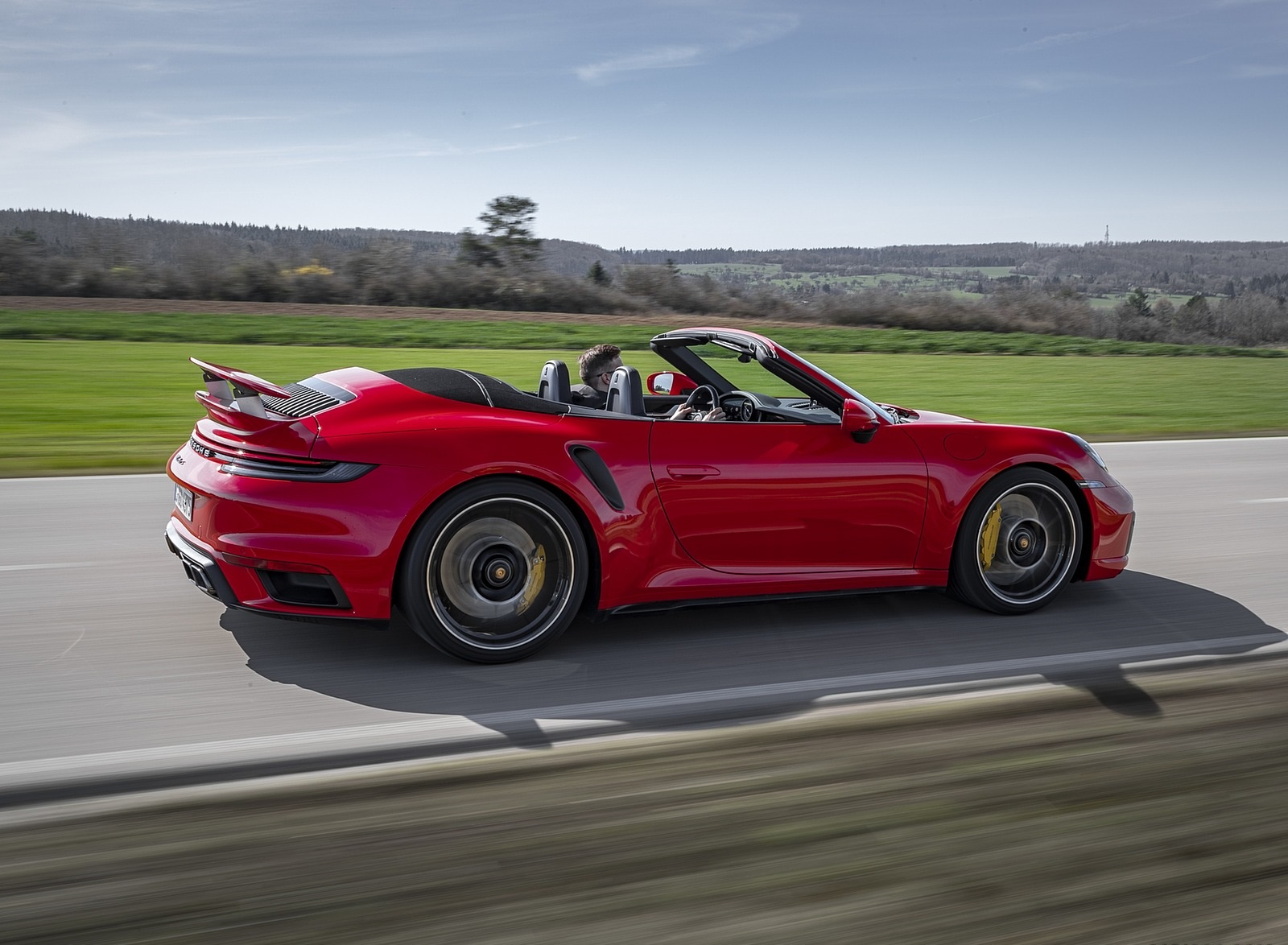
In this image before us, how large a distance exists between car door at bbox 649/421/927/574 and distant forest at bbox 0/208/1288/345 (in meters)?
27.8

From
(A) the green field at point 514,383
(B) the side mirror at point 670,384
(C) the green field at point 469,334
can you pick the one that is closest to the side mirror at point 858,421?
(B) the side mirror at point 670,384

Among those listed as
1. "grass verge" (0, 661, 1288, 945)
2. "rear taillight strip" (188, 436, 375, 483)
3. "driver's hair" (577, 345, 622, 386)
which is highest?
"driver's hair" (577, 345, 622, 386)

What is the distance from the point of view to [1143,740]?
3.77 m

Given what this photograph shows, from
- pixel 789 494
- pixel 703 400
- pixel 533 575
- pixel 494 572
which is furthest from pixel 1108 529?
pixel 494 572

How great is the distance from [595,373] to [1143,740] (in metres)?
2.87

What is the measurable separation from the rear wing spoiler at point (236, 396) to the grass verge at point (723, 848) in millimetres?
1516

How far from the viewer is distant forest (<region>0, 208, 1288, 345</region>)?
98.9 feet

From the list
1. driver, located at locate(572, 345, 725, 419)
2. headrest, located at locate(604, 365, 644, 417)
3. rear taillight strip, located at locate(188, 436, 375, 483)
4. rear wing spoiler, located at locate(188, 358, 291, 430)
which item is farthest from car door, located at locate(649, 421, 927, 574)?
rear wing spoiler, located at locate(188, 358, 291, 430)

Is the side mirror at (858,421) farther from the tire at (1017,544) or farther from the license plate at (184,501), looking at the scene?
the license plate at (184,501)

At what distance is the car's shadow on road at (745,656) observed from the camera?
4055 millimetres

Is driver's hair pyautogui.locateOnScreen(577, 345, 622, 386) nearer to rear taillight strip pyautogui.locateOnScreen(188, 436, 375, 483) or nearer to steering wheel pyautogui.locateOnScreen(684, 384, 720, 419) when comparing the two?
steering wheel pyautogui.locateOnScreen(684, 384, 720, 419)

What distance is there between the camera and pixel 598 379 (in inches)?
217

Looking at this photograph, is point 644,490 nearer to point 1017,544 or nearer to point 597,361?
point 597,361

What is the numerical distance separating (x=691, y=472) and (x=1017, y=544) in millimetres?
1717
